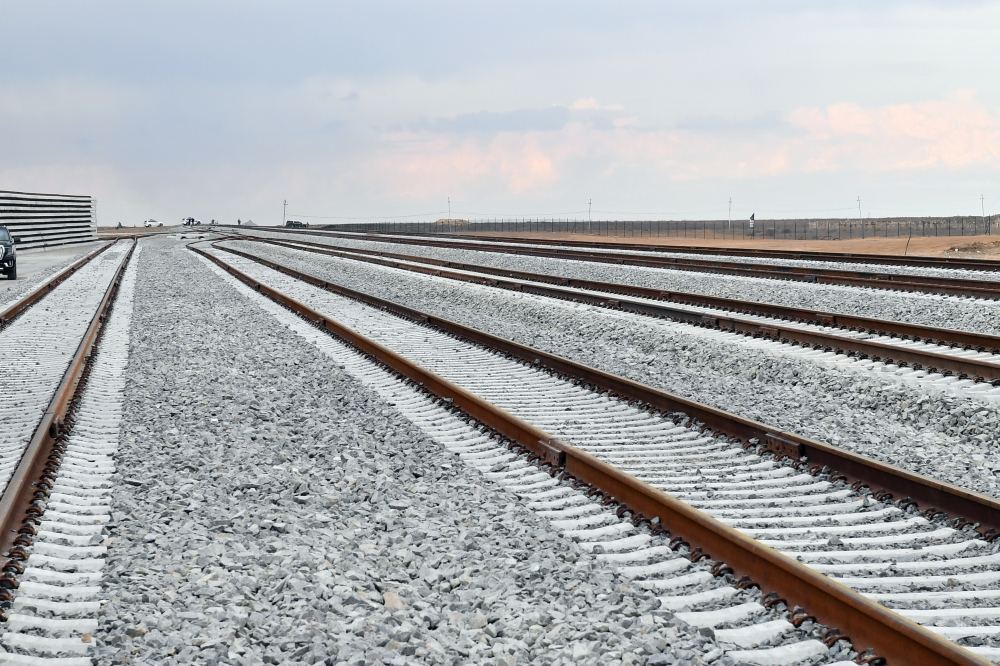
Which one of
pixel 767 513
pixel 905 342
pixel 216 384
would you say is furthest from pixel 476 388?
pixel 905 342

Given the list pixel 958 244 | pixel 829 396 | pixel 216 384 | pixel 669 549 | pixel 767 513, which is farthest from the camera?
pixel 958 244

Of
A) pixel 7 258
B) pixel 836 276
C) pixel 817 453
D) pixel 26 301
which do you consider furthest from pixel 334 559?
pixel 7 258

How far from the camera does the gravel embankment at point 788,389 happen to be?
28.2ft

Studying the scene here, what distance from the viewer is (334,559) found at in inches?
230

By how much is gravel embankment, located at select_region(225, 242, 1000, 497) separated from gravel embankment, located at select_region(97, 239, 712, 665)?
11.7 ft

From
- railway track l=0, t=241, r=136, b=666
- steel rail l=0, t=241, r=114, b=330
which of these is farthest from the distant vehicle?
railway track l=0, t=241, r=136, b=666

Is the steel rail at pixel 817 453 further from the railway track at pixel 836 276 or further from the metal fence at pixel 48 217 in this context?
the metal fence at pixel 48 217

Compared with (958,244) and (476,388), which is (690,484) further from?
(958,244)

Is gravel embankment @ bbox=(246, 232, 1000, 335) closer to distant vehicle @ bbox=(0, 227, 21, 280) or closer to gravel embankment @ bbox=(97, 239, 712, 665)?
gravel embankment @ bbox=(97, 239, 712, 665)

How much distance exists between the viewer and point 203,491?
7.30m

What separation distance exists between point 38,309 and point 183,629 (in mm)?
20545

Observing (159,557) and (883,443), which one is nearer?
(159,557)

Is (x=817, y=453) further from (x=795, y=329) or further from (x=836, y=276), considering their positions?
(x=836, y=276)

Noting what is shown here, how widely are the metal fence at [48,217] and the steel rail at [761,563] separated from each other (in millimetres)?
77532
